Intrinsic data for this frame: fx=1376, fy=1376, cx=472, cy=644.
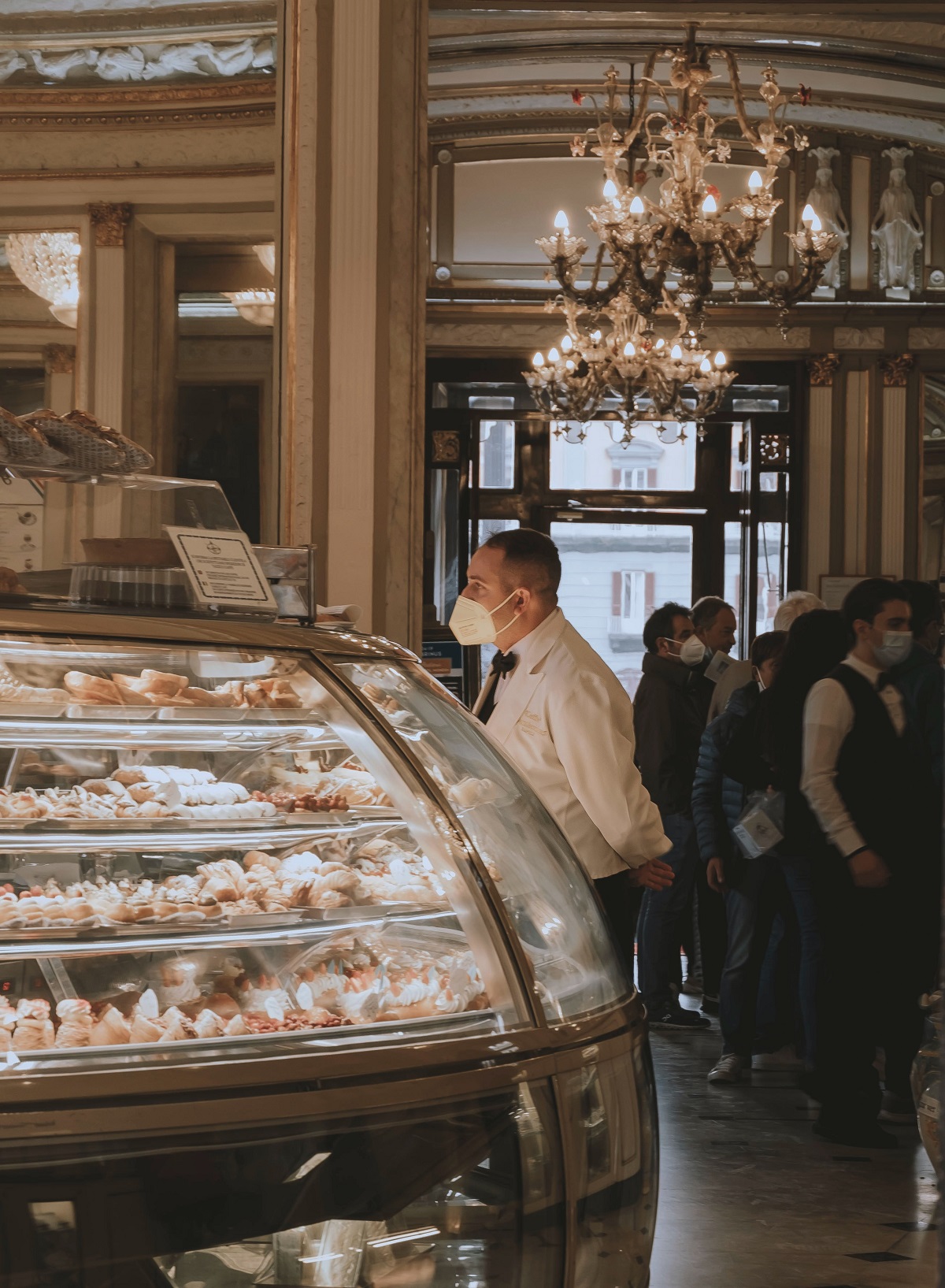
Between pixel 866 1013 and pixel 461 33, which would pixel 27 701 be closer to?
pixel 866 1013

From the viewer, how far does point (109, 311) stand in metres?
4.23

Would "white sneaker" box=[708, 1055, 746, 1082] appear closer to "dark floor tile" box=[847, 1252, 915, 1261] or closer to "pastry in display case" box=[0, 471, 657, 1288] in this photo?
"dark floor tile" box=[847, 1252, 915, 1261]

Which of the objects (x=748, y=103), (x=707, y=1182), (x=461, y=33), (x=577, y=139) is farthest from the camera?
(x=748, y=103)

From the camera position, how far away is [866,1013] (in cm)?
391

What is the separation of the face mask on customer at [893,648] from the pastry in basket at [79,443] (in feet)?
8.37

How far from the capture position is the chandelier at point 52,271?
13.7 ft

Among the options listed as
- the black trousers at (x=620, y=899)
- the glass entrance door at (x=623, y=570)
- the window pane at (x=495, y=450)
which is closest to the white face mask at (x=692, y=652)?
the black trousers at (x=620, y=899)

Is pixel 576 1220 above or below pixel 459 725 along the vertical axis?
below

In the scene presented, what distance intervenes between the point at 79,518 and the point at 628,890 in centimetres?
180

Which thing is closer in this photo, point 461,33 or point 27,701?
point 27,701

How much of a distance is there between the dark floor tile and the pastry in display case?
5.30 feet

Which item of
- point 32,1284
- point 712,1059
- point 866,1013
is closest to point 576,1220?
point 32,1284

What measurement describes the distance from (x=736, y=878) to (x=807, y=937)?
1.54 ft

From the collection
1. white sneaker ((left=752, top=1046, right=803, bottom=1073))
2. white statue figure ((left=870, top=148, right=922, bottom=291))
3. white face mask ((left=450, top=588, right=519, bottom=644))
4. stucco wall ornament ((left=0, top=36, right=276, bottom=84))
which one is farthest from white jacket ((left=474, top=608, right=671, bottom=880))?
white statue figure ((left=870, top=148, right=922, bottom=291))
